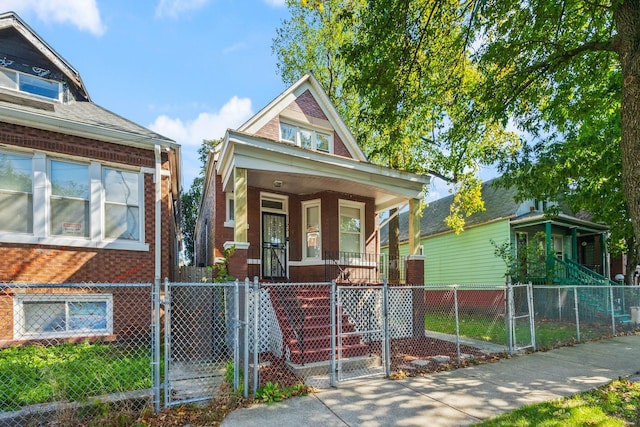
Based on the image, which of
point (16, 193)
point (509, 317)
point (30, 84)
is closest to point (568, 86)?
point (509, 317)

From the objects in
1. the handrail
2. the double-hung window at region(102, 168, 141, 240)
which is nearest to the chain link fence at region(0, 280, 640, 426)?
the double-hung window at region(102, 168, 141, 240)

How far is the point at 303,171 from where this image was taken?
29.0 feet

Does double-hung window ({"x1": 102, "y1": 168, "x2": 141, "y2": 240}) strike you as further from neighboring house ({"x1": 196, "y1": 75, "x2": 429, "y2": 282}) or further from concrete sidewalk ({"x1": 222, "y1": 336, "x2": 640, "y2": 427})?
concrete sidewalk ({"x1": 222, "y1": 336, "x2": 640, "y2": 427})

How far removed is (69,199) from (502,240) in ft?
52.8

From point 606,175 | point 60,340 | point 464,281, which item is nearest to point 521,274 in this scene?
point 464,281

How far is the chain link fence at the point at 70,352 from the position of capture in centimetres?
443

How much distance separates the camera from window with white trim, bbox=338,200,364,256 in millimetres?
11641

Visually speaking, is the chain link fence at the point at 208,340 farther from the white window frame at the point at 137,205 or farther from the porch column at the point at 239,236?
the white window frame at the point at 137,205

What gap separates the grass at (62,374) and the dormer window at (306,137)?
307 inches

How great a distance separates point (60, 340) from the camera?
710 cm

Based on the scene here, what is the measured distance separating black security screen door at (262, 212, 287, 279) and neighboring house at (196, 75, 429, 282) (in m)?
0.03

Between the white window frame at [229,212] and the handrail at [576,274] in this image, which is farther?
the handrail at [576,274]

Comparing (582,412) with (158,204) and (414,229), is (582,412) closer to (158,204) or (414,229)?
(414,229)

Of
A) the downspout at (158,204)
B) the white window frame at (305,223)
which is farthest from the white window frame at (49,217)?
the white window frame at (305,223)
